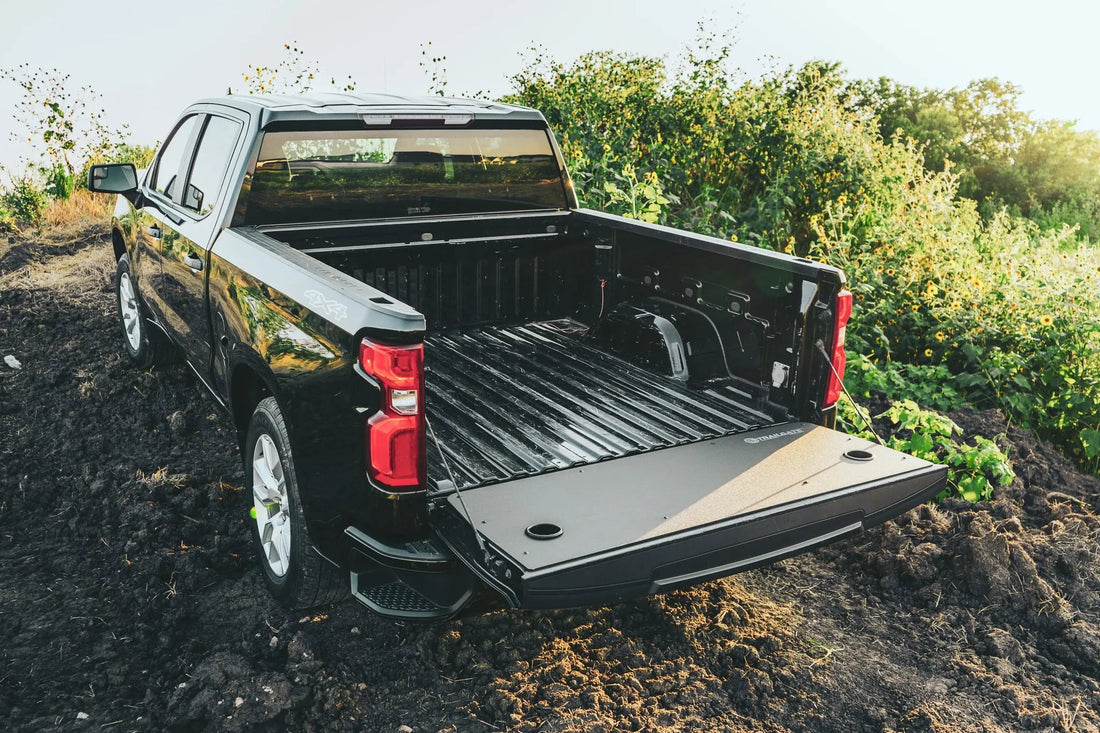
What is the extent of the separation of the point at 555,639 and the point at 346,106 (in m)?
2.92

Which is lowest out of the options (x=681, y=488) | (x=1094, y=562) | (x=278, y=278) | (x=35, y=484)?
(x=35, y=484)

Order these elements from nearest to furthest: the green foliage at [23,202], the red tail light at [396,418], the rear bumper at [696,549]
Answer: the rear bumper at [696,549] → the red tail light at [396,418] → the green foliage at [23,202]

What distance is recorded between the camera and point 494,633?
3908mm

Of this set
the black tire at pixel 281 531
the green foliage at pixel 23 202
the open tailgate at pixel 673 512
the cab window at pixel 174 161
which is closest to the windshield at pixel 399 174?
the cab window at pixel 174 161

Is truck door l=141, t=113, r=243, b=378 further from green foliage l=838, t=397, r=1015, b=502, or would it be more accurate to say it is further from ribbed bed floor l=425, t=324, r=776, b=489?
green foliage l=838, t=397, r=1015, b=502

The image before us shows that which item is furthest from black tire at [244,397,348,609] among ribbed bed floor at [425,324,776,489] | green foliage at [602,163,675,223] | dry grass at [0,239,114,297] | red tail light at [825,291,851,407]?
dry grass at [0,239,114,297]

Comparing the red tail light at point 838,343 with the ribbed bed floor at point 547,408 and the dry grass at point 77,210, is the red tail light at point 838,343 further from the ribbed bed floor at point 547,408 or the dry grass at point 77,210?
the dry grass at point 77,210

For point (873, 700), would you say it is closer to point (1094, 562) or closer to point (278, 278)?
point (1094, 562)

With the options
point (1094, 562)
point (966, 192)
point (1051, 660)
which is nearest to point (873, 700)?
point (1051, 660)

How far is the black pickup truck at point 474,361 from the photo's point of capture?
10.2 feet

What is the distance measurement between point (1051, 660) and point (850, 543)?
110cm

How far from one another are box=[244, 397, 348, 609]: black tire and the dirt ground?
206mm

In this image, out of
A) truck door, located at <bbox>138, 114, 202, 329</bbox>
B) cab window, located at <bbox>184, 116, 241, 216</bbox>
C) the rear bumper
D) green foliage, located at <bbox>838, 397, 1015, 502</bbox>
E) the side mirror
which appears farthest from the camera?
the side mirror

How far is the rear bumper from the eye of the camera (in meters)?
2.82
